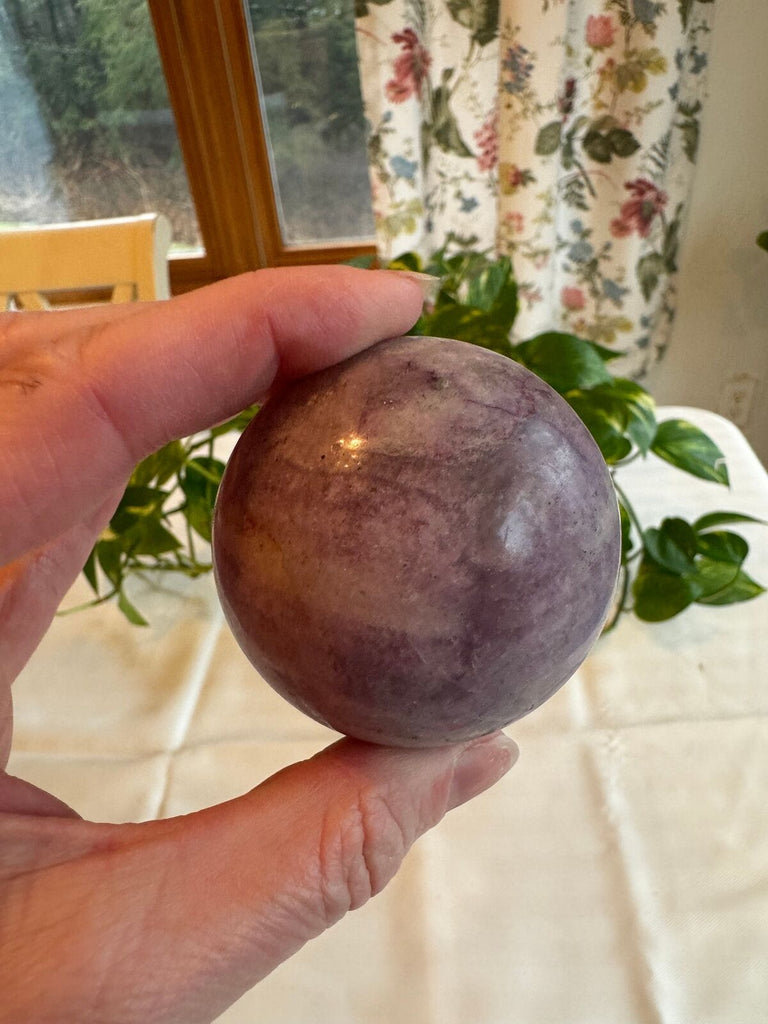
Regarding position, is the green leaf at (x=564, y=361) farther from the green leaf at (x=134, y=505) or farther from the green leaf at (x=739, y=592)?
the green leaf at (x=134, y=505)

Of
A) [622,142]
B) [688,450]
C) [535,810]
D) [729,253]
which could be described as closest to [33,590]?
[535,810]

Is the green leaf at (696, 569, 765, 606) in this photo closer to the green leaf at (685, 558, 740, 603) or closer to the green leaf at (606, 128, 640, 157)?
the green leaf at (685, 558, 740, 603)

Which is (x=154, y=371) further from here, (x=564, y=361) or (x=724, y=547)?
(x=724, y=547)

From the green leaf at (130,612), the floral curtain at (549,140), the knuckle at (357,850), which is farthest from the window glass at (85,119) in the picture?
the knuckle at (357,850)

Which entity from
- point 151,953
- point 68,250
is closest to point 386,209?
point 68,250

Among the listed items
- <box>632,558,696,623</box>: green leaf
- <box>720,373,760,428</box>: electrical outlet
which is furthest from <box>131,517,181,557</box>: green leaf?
<box>720,373,760,428</box>: electrical outlet

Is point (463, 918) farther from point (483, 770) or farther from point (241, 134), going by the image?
point (241, 134)
